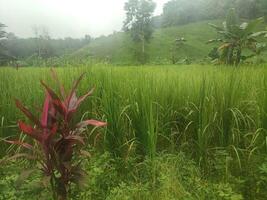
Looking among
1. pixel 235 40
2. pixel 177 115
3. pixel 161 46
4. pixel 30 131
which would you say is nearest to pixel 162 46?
pixel 161 46

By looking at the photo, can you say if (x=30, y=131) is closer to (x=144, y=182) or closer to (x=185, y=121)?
(x=144, y=182)

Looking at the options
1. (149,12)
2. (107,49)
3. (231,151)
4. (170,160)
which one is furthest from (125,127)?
(107,49)

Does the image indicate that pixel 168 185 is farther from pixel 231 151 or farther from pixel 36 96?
pixel 36 96

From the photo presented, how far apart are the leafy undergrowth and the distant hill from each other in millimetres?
30111

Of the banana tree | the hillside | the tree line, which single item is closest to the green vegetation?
the banana tree

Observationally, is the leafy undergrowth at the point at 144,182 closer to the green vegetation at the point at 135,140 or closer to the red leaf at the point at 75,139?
the green vegetation at the point at 135,140

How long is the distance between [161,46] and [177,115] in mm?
38066

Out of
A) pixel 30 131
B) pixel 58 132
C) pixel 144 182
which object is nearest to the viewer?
pixel 30 131

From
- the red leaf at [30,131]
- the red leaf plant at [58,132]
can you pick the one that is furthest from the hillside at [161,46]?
the red leaf at [30,131]

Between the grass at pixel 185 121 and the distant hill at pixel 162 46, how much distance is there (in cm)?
2915

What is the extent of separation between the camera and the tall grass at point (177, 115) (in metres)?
3.54

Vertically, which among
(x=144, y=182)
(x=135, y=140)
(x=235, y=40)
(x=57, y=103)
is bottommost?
A: (x=144, y=182)

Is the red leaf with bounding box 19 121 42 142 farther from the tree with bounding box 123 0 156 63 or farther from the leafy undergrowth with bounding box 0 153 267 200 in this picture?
the tree with bounding box 123 0 156 63

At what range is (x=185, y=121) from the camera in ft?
13.3
